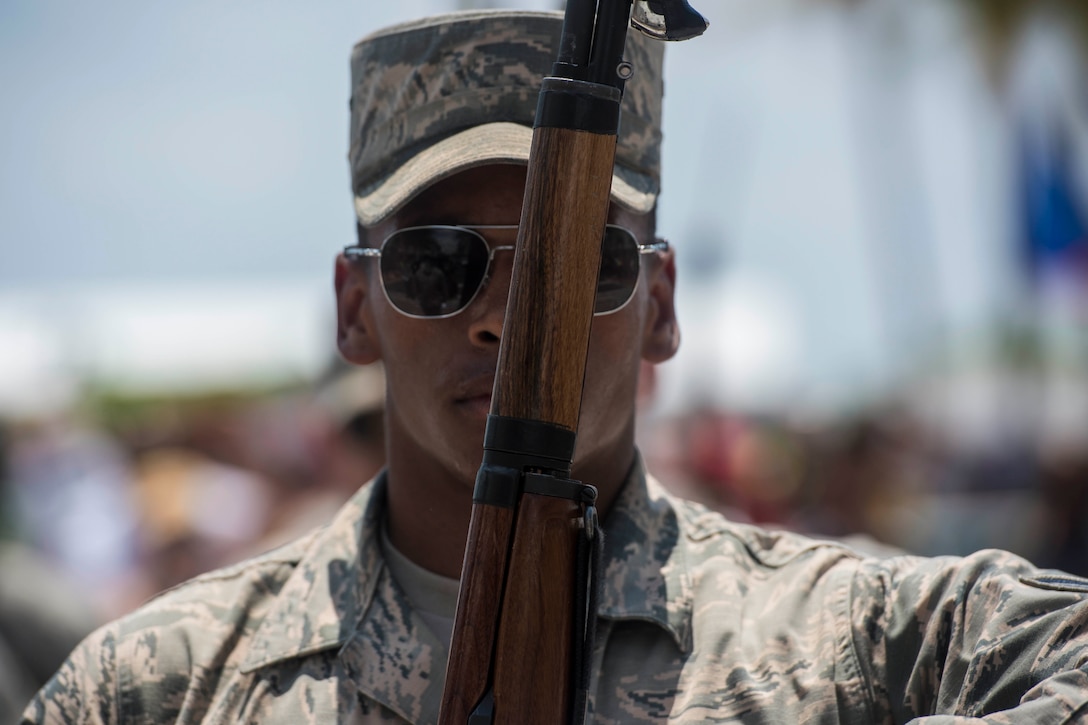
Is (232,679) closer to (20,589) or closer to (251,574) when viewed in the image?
(251,574)

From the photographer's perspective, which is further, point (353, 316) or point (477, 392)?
point (353, 316)

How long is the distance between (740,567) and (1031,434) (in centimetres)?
1433

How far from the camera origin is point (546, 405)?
179 cm

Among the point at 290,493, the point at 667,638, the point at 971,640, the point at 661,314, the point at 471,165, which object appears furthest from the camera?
the point at 290,493

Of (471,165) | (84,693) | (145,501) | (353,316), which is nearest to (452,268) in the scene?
(471,165)

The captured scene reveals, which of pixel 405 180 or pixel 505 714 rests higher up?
pixel 405 180

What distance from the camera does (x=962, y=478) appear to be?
14.1 metres

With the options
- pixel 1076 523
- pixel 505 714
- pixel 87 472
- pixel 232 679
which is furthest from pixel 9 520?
pixel 505 714

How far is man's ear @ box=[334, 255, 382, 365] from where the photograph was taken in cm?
267

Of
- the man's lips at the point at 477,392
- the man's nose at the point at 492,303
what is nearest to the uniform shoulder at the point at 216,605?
the man's lips at the point at 477,392

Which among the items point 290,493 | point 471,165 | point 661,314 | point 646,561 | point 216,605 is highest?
point 471,165

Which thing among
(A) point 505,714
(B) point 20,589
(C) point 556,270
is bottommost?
(B) point 20,589

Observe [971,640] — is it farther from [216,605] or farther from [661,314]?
[216,605]

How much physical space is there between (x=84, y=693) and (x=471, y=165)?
3.91 ft
